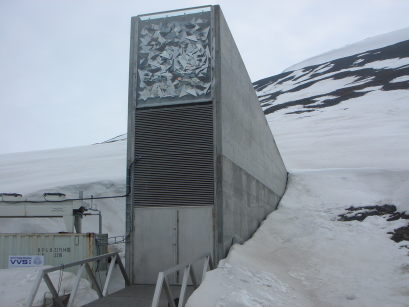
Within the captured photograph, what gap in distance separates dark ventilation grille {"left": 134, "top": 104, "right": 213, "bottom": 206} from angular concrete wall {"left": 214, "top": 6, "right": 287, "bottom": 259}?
1.04 ft

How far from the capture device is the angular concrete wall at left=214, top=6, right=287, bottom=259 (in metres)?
9.34

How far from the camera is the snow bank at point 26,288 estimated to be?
26.6 feet

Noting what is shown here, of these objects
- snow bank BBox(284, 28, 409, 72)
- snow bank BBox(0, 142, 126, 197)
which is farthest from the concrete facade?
snow bank BBox(284, 28, 409, 72)

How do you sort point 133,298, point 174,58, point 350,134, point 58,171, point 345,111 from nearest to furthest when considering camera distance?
1. point 133,298
2. point 174,58
3. point 58,171
4. point 350,134
5. point 345,111

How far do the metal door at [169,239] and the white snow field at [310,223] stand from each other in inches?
34.9

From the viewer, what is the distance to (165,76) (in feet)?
32.8

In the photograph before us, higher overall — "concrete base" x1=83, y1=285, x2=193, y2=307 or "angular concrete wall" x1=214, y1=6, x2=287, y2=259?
"angular concrete wall" x1=214, y1=6, x2=287, y2=259

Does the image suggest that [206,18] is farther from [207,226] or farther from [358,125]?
[358,125]

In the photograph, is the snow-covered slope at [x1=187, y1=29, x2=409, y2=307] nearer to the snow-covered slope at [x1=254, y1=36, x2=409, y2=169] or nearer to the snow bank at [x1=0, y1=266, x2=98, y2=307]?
the snow-covered slope at [x1=254, y1=36, x2=409, y2=169]

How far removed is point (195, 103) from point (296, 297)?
4849 mm

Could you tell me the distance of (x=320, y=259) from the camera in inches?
407

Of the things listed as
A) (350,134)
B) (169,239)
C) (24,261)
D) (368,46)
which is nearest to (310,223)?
(169,239)

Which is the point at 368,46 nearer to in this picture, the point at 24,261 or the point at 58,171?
the point at 58,171

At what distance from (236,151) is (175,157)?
6.18ft
